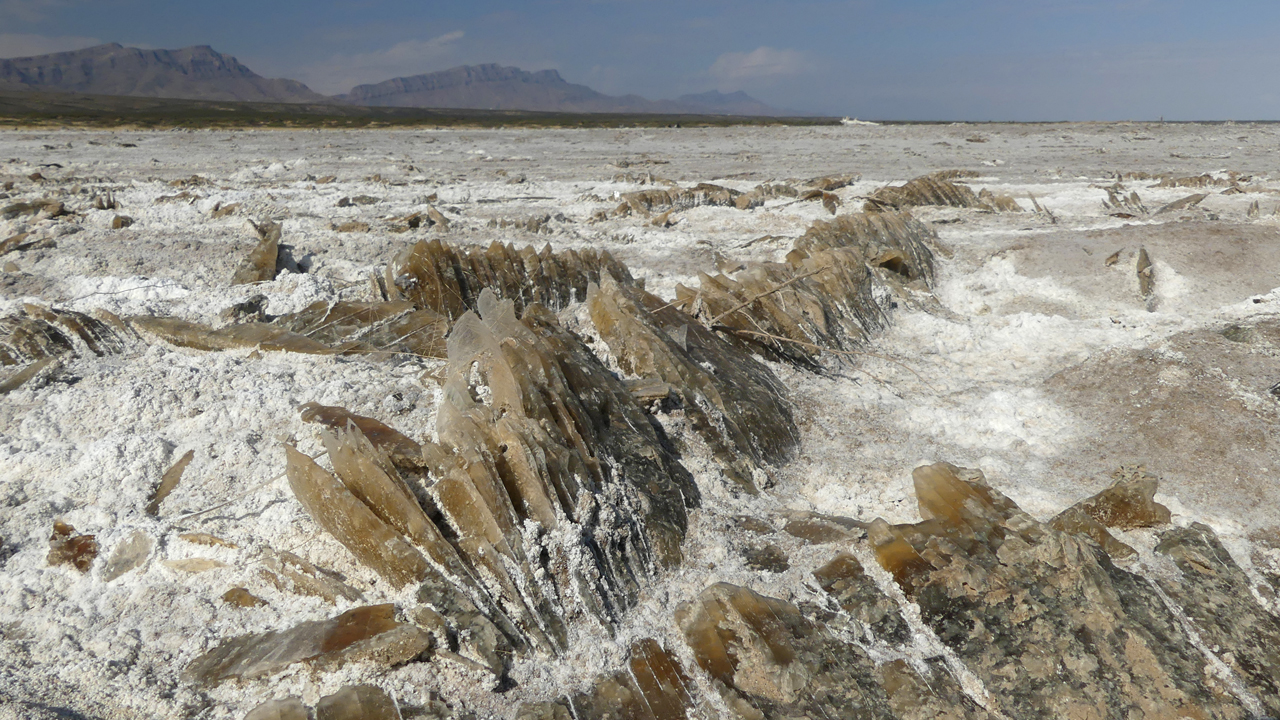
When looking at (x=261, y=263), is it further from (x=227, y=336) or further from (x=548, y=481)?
(x=548, y=481)

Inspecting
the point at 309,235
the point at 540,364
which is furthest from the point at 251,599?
the point at 309,235

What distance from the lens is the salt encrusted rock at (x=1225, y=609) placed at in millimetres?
3750

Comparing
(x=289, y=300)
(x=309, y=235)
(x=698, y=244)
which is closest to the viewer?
(x=289, y=300)

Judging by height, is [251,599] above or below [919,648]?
above

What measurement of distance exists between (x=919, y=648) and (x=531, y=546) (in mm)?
2236

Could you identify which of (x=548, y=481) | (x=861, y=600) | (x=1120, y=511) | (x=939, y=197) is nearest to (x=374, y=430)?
(x=548, y=481)

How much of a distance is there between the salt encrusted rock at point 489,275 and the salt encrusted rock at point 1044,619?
4706mm

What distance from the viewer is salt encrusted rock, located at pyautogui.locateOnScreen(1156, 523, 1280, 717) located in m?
3.75

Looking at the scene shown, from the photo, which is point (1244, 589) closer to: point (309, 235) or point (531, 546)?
point (531, 546)

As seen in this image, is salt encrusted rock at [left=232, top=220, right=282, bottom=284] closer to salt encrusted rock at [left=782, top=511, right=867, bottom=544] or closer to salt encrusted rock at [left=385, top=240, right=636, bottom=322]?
salt encrusted rock at [left=385, top=240, right=636, bottom=322]

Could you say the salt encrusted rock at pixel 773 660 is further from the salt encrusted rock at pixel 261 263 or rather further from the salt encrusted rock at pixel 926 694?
the salt encrusted rock at pixel 261 263

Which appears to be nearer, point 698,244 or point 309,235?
point 309,235

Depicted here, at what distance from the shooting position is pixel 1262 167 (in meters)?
22.9

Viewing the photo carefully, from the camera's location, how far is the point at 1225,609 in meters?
4.17
